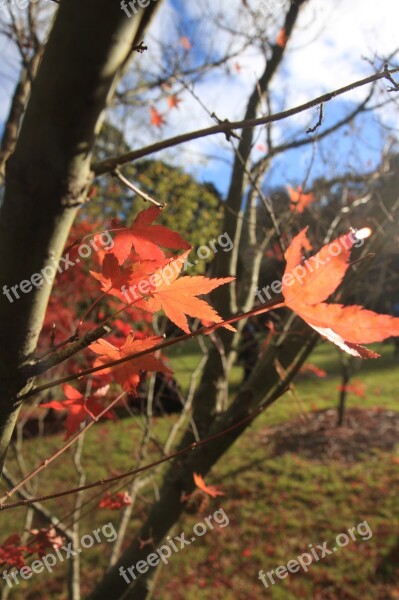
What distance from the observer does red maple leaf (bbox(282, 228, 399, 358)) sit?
0.58 metres

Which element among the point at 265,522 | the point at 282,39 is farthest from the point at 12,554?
the point at 265,522

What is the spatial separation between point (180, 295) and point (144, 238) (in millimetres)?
139

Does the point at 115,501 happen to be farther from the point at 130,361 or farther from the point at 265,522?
the point at 265,522

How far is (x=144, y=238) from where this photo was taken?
2.48 feet

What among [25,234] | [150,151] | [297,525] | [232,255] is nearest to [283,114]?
[150,151]

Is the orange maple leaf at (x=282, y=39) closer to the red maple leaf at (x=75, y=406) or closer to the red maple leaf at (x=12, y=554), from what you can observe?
the red maple leaf at (x=75, y=406)

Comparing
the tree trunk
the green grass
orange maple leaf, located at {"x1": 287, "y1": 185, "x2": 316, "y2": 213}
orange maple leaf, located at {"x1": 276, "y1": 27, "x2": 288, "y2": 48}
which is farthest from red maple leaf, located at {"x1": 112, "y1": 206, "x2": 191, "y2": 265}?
the green grass

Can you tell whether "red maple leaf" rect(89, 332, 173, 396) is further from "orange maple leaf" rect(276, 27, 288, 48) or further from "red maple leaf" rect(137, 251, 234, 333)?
"orange maple leaf" rect(276, 27, 288, 48)

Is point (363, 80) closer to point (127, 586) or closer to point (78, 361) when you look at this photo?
point (127, 586)

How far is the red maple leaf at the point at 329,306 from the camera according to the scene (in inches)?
22.8

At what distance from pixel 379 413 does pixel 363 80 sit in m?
8.00

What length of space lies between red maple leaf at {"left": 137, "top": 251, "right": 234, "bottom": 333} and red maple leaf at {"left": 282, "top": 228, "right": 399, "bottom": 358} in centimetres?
11

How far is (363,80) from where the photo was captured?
1.88ft

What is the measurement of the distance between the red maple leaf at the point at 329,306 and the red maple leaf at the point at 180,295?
11 centimetres
